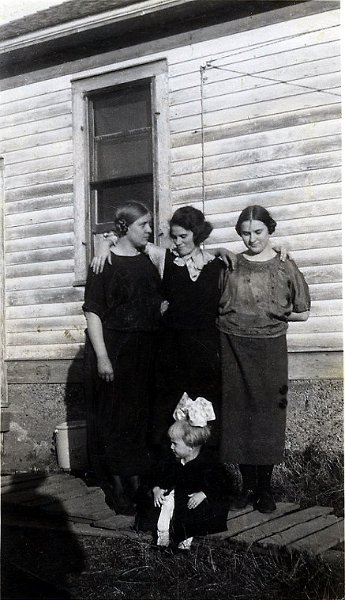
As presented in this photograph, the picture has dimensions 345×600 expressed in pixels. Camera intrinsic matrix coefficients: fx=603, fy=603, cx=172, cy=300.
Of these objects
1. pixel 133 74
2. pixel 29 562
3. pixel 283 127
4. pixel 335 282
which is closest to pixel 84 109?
pixel 133 74

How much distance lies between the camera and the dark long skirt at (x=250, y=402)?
3.57m

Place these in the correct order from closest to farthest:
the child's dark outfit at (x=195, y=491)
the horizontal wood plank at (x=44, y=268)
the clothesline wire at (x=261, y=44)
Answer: the child's dark outfit at (x=195, y=491) → the clothesline wire at (x=261, y=44) → the horizontal wood plank at (x=44, y=268)

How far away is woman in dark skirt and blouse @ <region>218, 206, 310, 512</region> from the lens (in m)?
3.57

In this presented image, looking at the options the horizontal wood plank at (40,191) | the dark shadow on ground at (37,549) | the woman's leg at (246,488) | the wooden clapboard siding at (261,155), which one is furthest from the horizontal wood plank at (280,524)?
the horizontal wood plank at (40,191)

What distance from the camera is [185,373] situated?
3641 millimetres

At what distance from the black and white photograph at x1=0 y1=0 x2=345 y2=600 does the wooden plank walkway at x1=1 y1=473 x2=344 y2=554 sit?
0.02 metres

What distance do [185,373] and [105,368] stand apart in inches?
20.0

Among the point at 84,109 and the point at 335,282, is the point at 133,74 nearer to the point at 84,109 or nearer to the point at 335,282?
the point at 84,109

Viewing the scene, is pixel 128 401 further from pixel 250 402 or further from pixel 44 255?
pixel 44 255

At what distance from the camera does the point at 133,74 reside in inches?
178

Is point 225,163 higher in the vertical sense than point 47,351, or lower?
higher

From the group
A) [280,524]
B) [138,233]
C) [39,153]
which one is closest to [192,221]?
[138,233]

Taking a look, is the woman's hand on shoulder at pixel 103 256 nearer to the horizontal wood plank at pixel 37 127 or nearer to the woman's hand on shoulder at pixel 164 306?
the woman's hand on shoulder at pixel 164 306

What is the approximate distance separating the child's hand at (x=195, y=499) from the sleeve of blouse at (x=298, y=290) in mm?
1248
